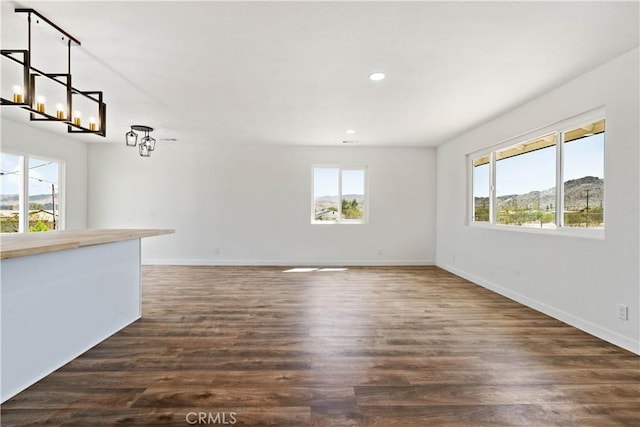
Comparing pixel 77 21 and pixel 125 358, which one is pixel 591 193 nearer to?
pixel 125 358

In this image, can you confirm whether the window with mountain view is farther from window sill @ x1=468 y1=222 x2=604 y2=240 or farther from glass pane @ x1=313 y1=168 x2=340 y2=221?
glass pane @ x1=313 y1=168 x2=340 y2=221

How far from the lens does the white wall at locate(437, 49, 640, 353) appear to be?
260 centimetres

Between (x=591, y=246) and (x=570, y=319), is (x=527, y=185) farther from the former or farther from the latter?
(x=570, y=319)

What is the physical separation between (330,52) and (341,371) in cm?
250

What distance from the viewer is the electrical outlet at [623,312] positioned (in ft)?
8.58

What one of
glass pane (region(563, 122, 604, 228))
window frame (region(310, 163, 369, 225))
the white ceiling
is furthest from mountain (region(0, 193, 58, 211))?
glass pane (region(563, 122, 604, 228))

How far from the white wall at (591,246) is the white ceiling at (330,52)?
22cm

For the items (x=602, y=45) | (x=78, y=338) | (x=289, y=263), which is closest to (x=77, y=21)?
(x=78, y=338)

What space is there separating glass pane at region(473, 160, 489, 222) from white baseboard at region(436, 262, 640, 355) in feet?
3.31

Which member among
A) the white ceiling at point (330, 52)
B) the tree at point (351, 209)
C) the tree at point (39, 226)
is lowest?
the tree at point (39, 226)

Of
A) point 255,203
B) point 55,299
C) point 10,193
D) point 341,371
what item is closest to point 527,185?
point 341,371

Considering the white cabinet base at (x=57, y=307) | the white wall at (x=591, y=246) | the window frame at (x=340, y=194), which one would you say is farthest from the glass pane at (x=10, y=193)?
the white wall at (x=591, y=246)

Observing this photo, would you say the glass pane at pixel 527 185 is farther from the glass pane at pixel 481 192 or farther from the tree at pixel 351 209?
the tree at pixel 351 209

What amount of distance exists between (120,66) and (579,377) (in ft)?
14.6
